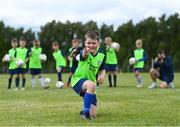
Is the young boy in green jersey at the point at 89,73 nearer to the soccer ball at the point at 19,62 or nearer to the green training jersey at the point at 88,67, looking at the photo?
the green training jersey at the point at 88,67

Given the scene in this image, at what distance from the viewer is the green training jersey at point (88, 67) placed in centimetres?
988

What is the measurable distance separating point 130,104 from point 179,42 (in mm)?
65984

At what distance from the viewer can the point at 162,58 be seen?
2106 cm

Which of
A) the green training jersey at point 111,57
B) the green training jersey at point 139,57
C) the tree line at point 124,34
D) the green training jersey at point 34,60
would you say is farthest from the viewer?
the tree line at point 124,34

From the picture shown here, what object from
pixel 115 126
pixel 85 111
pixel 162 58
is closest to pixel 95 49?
pixel 85 111

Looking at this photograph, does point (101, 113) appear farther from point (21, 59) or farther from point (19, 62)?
point (21, 59)

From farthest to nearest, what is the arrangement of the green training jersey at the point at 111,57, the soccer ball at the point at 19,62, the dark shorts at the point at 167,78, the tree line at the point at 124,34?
the tree line at the point at 124,34
the green training jersey at the point at 111,57
the dark shorts at the point at 167,78
the soccer ball at the point at 19,62

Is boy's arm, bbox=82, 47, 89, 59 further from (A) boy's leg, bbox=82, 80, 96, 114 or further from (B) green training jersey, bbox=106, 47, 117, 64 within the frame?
(B) green training jersey, bbox=106, 47, 117, 64

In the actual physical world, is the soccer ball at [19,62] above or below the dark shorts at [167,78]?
above

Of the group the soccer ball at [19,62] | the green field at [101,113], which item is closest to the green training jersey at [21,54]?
the soccer ball at [19,62]

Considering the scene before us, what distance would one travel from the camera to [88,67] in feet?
32.5

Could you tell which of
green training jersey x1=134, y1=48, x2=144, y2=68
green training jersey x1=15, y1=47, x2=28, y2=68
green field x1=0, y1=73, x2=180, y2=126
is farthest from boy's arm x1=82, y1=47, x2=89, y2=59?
green training jersey x1=134, y1=48, x2=144, y2=68

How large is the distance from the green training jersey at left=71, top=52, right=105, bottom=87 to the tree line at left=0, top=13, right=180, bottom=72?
205ft

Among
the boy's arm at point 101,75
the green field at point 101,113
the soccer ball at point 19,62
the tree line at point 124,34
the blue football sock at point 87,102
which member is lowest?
the green field at point 101,113
